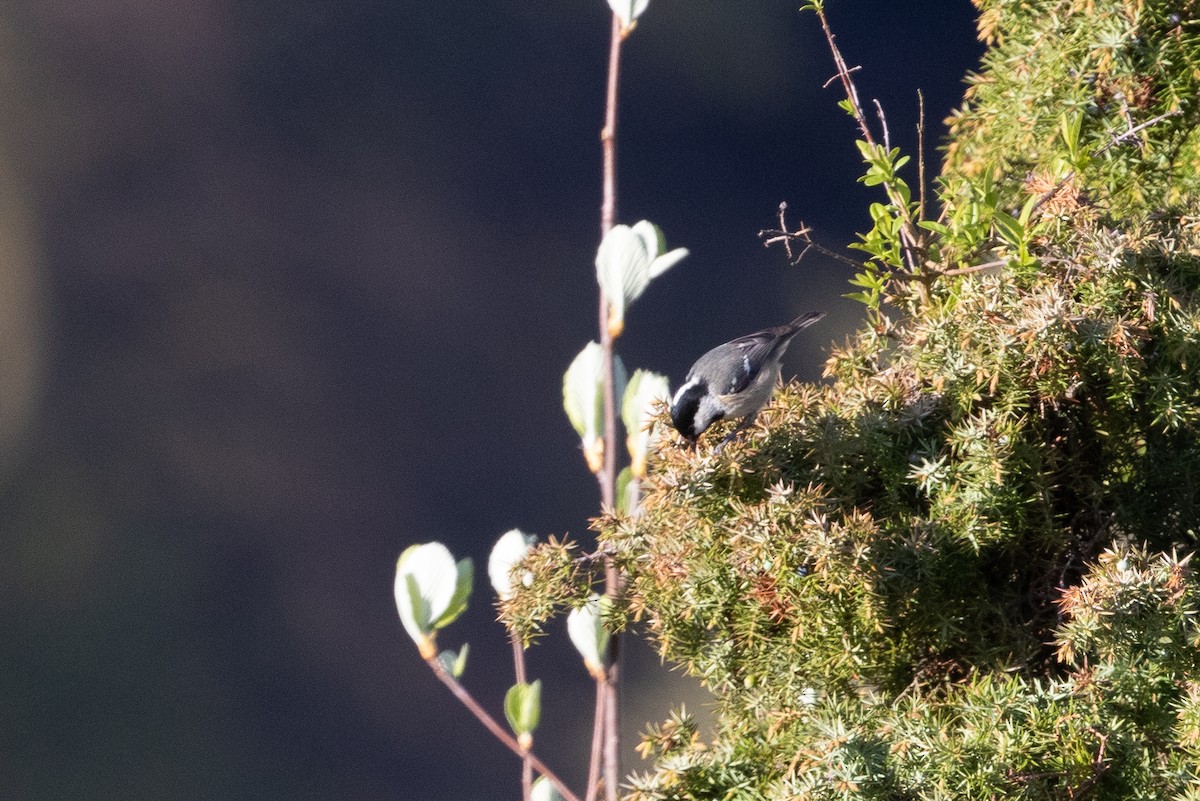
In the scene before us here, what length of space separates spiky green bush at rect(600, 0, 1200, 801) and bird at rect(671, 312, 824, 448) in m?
0.14

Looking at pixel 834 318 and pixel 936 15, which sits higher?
pixel 936 15

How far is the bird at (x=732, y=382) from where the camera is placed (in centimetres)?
106

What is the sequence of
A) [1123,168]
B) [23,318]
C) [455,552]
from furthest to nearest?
[455,552] < [23,318] < [1123,168]

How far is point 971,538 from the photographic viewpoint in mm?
795

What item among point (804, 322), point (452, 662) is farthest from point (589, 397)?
point (804, 322)

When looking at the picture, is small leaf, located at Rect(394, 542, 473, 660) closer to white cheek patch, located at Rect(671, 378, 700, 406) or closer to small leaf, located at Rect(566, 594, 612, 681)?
small leaf, located at Rect(566, 594, 612, 681)

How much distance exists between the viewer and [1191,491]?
0.91m

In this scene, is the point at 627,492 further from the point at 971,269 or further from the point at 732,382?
the point at 971,269

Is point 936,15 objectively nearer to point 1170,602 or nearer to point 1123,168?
point 1123,168

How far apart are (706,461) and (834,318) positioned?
2.52 ft

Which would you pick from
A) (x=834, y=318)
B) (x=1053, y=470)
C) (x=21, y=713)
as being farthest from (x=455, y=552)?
(x=1053, y=470)

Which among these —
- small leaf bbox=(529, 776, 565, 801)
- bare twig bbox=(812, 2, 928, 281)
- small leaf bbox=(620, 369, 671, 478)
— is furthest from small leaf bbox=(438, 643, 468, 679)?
bare twig bbox=(812, 2, 928, 281)

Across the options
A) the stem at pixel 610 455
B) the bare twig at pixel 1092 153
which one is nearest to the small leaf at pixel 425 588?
the stem at pixel 610 455

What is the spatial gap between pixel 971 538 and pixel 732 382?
15.9 inches
